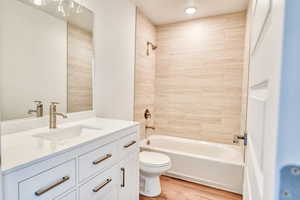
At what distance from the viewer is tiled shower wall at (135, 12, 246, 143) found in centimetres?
256

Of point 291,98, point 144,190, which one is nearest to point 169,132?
point 144,190

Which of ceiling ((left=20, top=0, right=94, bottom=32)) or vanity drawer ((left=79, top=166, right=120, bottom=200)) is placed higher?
ceiling ((left=20, top=0, right=94, bottom=32))

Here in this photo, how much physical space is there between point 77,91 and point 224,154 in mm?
2244

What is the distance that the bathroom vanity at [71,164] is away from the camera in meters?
0.70

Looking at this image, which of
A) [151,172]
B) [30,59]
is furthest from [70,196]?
[151,172]

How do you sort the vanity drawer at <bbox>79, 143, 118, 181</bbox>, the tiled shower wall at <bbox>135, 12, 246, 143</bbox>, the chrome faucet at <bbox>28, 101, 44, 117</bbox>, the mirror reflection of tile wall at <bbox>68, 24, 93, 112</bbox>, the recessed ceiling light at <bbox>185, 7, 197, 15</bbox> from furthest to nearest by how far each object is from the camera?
the tiled shower wall at <bbox>135, 12, 246, 143</bbox> < the recessed ceiling light at <bbox>185, 7, 197, 15</bbox> < the mirror reflection of tile wall at <bbox>68, 24, 93, 112</bbox> < the chrome faucet at <bbox>28, 101, 44, 117</bbox> < the vanity drawer at <bbox>79, 143, 118, 181</bbox>

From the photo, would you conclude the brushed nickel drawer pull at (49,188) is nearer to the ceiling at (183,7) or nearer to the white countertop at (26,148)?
the white countertop at (26,148)

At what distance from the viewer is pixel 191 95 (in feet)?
9.44

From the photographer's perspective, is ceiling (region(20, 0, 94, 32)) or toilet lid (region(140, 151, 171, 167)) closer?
ceiling (region(20, 0, 94, 32))

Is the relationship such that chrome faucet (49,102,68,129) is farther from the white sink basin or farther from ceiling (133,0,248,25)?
ceiling (133,0,248,25)

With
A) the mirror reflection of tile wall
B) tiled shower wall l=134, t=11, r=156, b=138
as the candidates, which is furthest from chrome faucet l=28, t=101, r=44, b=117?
tiled shower wall l=134, t=11, r=156, b=138

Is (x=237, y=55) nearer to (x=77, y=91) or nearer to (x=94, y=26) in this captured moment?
(x=94, y=26)

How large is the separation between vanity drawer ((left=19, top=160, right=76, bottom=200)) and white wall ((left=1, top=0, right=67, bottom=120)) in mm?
635

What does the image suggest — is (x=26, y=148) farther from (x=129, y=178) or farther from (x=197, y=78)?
(x=197, y=78)
